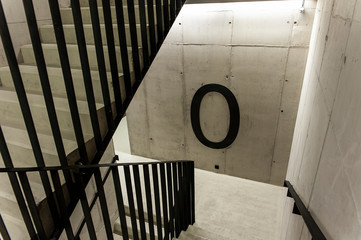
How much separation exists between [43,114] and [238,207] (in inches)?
133

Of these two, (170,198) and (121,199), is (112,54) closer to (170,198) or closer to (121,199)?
(121,199)

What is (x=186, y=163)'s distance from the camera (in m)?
2.85

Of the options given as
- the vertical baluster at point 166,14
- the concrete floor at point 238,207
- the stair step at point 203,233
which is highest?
the vertical baluster at point 166,14

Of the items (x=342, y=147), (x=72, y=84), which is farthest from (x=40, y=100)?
(x=342, y=147)

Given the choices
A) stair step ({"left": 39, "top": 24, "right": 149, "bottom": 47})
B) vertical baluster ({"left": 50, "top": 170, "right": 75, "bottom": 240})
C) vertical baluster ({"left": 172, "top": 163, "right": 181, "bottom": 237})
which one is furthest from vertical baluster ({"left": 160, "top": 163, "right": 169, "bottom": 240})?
stair step ({"left": 39, "top": 24, "right": 149, "bottom": 47})

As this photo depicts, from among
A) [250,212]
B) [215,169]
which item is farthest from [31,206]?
[215,169]

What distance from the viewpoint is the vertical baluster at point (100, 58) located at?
1.67 meters

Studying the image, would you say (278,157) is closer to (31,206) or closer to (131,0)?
(131,0)

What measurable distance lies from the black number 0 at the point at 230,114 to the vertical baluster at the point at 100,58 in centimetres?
263

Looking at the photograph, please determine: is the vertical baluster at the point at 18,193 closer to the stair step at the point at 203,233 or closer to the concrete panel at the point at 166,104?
the stair step at the point at 203,233

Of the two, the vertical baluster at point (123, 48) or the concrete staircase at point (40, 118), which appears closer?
the concrete staircase at point (40, 118)

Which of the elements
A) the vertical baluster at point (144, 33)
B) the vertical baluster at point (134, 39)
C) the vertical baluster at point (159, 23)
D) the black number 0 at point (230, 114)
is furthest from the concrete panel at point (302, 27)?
the vertical baluster at point (134, 39)

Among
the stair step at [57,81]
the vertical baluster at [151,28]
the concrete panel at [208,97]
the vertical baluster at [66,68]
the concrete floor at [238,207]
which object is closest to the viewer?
the vertical baluster at [66,68]

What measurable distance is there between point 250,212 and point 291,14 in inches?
127
